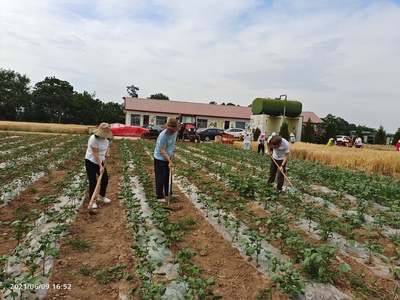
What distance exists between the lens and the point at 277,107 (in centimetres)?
2956

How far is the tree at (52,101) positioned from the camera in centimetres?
4525

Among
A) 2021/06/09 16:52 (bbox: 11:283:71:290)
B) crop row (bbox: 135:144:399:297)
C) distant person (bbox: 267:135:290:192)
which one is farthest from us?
distant person (bbox: 267:135:290:192)

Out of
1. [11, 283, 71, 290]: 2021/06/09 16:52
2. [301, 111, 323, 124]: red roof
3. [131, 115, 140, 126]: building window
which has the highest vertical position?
[301, 111, 323, 124]: red roof

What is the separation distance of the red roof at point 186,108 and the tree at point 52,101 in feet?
47.1

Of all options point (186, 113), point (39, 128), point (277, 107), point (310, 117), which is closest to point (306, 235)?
point (277, 107)

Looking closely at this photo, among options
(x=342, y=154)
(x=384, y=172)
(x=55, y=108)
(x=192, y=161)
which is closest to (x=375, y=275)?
(x=192, y=161)

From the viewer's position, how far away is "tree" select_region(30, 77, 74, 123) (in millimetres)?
45250

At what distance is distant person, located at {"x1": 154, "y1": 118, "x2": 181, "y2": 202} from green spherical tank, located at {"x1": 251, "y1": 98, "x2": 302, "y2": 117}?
25.0 meters

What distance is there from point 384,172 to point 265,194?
24.4 feet

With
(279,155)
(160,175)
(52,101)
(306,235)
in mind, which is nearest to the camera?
(306,235)

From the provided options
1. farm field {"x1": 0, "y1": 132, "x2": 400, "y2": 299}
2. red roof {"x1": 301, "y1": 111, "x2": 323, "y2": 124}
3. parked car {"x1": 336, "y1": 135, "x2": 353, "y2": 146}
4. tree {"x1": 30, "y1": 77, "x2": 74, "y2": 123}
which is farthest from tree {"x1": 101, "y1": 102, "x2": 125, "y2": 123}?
farm field {"x1": 0, "y1": 132, "x2": 400, "y2": 299}

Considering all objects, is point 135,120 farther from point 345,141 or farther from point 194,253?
point 194,253

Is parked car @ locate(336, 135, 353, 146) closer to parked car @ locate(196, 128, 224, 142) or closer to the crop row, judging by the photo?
parked car @ locate(196, 128, 224, 142)

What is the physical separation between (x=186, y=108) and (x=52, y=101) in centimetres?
2190
